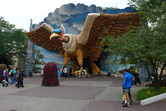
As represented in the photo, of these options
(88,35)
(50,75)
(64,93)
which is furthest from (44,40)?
(64,93)

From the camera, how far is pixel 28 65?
71.5 ft

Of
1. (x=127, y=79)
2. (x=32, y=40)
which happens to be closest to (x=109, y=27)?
(x=127, y=79)

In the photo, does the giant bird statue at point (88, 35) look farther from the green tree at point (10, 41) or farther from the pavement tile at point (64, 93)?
the green tree at point (10, 41)

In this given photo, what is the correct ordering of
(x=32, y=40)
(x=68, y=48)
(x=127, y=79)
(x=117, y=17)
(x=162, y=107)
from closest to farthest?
1. (x=162, y=107)
2. (x=127, y=79)
3. (x=117, y=17)
4. (x=68, y=48)
5. (x=32, y=40)

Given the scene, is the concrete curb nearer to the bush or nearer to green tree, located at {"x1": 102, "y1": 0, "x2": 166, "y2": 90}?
green tree, located at {"x1": 102, "y1": 0, "x2": 166, "y2": 90}

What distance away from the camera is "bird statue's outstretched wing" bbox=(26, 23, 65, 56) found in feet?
64.4

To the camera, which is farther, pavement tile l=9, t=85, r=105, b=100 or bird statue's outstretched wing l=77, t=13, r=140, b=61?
bird statue's outstretched wing l=77, t=13, r=140, b=61

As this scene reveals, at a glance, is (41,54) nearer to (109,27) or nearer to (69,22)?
(69,22)

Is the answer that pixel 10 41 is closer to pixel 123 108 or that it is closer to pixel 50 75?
pixel 50 75

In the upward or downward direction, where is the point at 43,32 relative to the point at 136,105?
upward

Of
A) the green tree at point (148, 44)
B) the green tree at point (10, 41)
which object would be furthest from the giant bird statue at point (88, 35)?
the green tree at point (10, 41)

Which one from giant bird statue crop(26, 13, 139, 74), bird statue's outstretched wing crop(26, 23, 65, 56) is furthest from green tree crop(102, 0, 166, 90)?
bird statue's outstretched wing crop(26, 23, 65, 56)

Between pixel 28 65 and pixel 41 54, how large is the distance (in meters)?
2.38

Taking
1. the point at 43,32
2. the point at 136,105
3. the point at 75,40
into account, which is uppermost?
the point at 43,32
